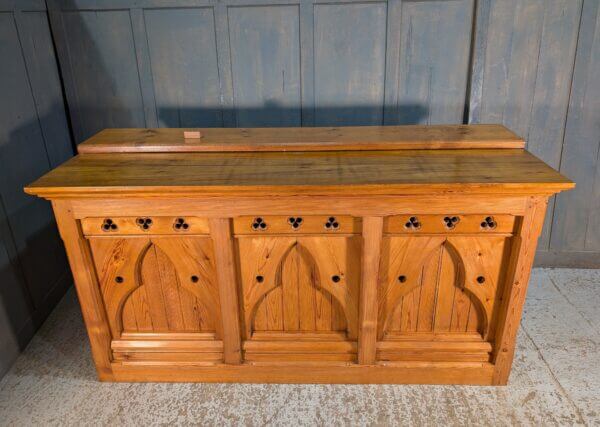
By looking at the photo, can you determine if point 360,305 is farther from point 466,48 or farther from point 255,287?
point 466,48

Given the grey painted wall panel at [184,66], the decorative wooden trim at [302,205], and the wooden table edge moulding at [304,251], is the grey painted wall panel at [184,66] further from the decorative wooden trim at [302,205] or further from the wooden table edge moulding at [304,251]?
the decorative wooden trim at [302,205]

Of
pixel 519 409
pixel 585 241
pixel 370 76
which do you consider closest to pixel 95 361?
pixel 519 409

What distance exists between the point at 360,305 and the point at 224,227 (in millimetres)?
646

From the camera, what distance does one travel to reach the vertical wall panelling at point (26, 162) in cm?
215

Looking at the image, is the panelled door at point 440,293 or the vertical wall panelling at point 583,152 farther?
the vertical wall panelling at point 583,152

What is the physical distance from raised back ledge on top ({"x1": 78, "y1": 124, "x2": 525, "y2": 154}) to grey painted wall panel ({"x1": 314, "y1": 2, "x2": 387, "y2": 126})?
1.27 ft

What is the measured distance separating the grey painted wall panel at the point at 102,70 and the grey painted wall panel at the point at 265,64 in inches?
23.1

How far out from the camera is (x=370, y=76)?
2.56 metres

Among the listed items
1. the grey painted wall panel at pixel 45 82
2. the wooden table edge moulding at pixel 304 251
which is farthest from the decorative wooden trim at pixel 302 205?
the grey painted wall panel at pixel 45 82

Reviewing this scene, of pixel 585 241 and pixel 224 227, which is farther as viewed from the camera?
pixel 585 241

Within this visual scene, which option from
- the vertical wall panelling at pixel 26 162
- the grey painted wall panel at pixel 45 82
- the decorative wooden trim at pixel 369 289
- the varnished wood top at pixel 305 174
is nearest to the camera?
the varnished wood top at pixel 305 174

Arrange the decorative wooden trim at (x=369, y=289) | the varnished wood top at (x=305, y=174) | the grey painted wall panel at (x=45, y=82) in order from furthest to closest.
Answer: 1. the grey painted wall panel at (x=45, y=82)
2. the decorative wooden trim at (x=369, y=289)
3. the varnished wood top at (x=305, y=174)

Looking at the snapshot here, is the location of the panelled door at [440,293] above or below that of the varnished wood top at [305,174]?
below

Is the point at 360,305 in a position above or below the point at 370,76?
below
